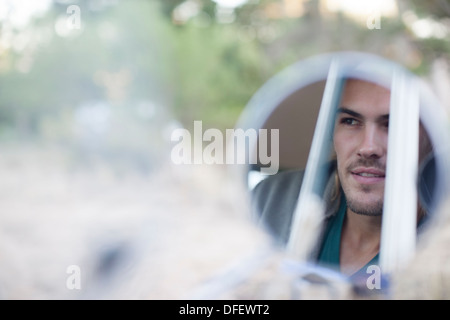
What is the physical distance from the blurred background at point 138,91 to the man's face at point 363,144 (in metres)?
4.27

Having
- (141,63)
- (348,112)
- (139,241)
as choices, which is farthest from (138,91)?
(348,112)

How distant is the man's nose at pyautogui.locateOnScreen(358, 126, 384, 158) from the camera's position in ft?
3.82

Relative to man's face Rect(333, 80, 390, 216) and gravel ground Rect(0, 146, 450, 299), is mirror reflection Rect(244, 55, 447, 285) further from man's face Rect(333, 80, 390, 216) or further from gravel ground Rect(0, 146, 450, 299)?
gravel ground Rect(0, 146, 450, 299)

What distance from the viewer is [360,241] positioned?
4.09 feet

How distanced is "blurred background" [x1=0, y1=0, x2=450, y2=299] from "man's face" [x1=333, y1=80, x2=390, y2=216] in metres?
4.27

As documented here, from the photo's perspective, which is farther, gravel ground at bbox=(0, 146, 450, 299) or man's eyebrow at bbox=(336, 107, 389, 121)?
gravel ground at bbox=(0, 146, 450, 299)

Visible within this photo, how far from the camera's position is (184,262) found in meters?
4.50

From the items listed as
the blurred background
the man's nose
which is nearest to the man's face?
the man's nose

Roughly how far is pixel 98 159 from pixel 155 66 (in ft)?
5.25

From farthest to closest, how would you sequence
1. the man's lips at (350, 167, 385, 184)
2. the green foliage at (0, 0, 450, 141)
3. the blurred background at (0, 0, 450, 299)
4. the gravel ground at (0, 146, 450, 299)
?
the green foliage at (0, 0, 450, 141)
the blurred background at (0, 0, 450, 299)
the gravel ground at (0, 146, 450, 299)
the man's lips at (350, 167, 385, 184)

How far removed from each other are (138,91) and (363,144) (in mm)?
6998

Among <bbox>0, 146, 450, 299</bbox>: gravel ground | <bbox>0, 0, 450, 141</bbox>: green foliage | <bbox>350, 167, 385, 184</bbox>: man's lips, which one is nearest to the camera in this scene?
<bbox>350, 167, 385, 184</bbox>: man's lips

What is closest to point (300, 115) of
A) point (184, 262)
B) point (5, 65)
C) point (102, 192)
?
point (184, 262)
